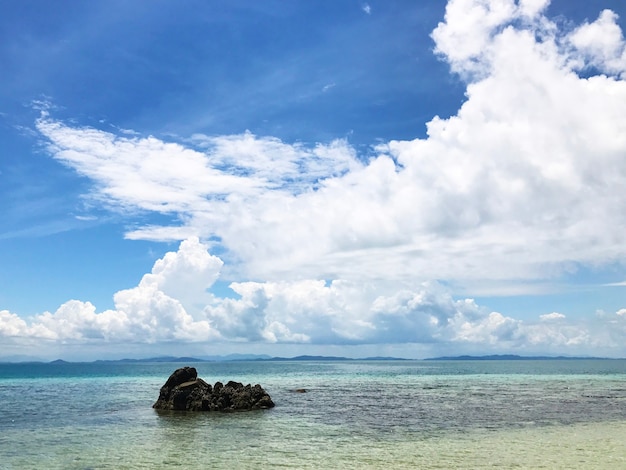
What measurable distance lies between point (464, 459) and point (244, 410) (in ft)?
102

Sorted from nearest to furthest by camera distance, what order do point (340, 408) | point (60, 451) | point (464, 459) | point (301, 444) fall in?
point (464, 459) < point (60, 451) < point (301, 444) < point (340, 408)

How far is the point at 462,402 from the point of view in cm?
6359

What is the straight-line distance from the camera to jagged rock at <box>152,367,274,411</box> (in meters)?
55.7

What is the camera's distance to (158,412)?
5428 cm

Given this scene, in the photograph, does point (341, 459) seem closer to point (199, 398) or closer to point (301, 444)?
point (301, 444)

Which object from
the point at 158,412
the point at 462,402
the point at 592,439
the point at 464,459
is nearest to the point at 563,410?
the point at 462,402

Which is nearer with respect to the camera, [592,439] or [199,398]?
[592,439]

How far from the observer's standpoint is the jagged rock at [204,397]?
55.7 metres

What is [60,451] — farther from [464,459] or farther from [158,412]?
[464,459]

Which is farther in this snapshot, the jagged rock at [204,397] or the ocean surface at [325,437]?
the jagged rock at [204,397]

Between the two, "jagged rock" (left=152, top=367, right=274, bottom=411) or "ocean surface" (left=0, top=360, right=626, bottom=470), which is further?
"jagged rock" (left=152, top=367, right=274, bottom=411)

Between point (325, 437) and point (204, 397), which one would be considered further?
point (204, 397)

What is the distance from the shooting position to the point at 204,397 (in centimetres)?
5606

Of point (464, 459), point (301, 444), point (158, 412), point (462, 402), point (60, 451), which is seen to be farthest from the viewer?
point (462, 402)
